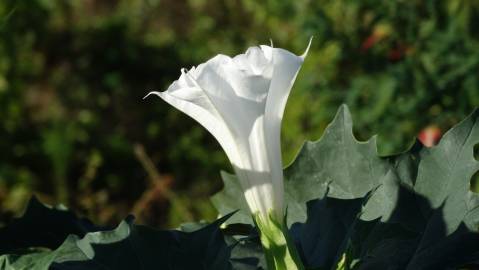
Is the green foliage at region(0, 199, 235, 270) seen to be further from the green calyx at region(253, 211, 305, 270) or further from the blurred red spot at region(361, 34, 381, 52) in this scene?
the blurred red spot at region(361, 34, 381, 52)

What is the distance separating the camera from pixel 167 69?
4137mm

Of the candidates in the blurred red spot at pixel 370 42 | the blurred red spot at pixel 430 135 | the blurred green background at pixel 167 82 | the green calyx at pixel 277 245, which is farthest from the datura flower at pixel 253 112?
the blurred red spot at pixel 370 42

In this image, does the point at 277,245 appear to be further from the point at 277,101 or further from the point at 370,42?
the point at 370,42

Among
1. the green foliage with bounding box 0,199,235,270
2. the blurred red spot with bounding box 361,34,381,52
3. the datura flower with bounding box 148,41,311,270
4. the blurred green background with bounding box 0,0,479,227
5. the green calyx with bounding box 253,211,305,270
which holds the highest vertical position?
the datura flower with bounding box 148,41,311,270

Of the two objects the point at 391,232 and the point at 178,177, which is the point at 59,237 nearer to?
the point at 391,232

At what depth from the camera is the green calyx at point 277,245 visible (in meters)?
0.90

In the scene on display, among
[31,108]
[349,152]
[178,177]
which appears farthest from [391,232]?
[31,108]

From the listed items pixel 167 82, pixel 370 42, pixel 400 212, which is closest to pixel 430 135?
pixel 370 42

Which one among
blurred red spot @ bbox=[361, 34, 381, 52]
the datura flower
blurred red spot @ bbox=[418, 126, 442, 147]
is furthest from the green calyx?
blurred red spot @ bbox=[361, 34, 381, 52]

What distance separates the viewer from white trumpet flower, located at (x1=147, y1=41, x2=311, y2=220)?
844 mm

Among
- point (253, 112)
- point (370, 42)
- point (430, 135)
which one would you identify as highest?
point (253, 112)

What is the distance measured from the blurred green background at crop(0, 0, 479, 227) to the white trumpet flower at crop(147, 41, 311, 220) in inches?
49.4

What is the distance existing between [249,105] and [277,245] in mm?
143

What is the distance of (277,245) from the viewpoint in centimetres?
90
